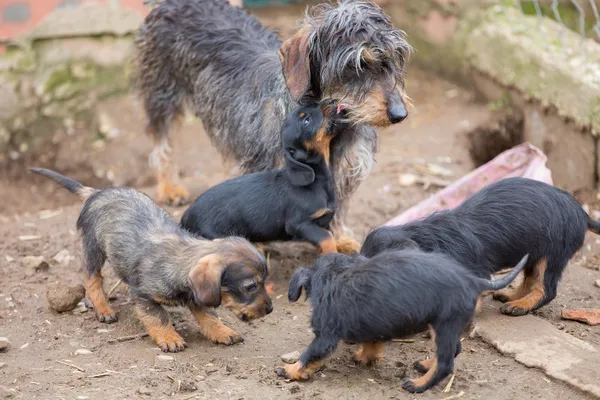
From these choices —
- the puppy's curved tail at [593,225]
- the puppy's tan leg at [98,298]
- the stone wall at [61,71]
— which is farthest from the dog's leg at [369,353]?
the stone wall at [61,71]

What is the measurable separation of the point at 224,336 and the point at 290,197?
3.27ft

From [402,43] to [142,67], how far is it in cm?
300

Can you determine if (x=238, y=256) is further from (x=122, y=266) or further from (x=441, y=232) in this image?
(x=441, y=232)

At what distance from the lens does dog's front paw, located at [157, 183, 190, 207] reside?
7.94m

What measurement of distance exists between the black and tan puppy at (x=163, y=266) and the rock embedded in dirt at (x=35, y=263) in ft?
3.11

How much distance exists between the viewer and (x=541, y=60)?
27.6 ft

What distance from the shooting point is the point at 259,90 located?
6.43m

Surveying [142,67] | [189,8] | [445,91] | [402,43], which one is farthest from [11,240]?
[445,91]

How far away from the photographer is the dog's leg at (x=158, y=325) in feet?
17.0

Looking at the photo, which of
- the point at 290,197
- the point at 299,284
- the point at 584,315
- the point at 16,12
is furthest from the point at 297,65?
the point at 16,12

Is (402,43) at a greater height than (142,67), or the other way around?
(402,43)

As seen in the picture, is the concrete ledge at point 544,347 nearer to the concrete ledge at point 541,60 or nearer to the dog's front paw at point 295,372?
the dog's front paw at point 295,372

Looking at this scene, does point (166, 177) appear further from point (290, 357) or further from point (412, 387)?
point (412, 387)

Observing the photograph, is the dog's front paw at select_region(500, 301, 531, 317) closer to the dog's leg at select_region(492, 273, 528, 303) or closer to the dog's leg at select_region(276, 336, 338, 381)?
the dog's leg at select_region(492, 273, 528, 303)
